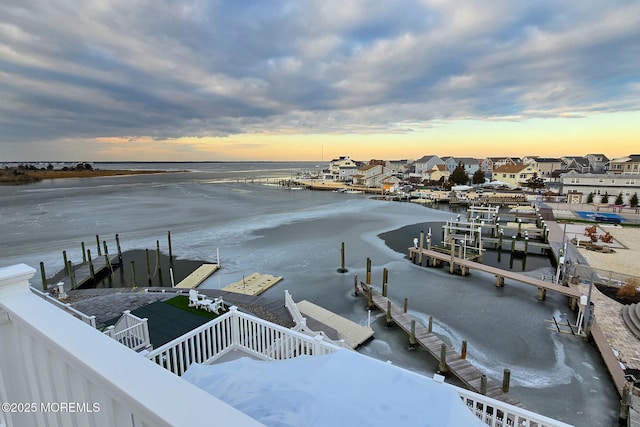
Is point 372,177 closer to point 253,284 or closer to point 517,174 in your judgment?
point 517,174

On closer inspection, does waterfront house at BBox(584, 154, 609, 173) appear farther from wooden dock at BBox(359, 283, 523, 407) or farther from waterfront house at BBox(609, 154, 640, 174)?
wooden dock at BBox(359, 283, 523, 407)

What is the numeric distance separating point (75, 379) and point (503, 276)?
20.1 meters

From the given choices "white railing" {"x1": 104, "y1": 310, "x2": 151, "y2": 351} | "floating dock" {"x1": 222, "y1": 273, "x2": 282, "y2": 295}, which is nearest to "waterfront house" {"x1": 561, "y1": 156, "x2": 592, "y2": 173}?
"floating dock" {"x1": 222, "y1": 273, "x2": 282, "y2": 295}

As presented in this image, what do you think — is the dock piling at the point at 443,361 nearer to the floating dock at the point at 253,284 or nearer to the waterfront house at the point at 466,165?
the floating dock at the point at 253,284

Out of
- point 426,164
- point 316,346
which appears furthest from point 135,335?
point 426,164

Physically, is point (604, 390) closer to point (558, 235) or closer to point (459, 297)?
point (459, 297)

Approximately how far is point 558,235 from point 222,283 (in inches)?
1053

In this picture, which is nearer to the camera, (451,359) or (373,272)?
(451,359)

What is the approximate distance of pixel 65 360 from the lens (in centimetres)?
128

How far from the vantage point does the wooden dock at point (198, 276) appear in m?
17.7

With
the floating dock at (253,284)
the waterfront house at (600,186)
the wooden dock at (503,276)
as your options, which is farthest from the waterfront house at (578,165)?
the floating dock at (253,284)

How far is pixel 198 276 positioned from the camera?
61.9 feet

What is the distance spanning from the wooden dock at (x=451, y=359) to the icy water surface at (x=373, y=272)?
0.44 meters

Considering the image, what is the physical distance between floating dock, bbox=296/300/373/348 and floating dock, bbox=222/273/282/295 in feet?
9.95
